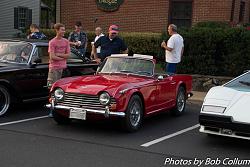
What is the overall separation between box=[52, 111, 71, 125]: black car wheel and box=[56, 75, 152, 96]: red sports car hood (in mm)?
526

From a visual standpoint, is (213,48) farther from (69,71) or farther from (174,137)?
(174,137)

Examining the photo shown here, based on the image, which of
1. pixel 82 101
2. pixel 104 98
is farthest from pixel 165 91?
pixel 82 101

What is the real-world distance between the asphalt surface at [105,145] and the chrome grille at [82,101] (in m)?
0.45

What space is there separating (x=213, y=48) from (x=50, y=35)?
6.76 metres

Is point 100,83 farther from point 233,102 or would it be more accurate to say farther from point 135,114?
point 233,102

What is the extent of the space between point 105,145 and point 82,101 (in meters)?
0.97

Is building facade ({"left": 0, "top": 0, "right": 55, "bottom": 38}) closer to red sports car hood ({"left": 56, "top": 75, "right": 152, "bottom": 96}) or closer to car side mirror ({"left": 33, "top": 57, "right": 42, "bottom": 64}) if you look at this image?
car side mirror ({"left": 33, "top": 57, "right": 42, "bottom": 64})

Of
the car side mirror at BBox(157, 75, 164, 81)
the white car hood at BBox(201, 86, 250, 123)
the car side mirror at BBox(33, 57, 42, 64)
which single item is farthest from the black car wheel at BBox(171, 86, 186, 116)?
the car side mirror at BBox(33, 57, 42, 64)

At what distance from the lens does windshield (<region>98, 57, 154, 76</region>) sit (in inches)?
321

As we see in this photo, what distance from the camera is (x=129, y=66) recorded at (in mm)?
8234

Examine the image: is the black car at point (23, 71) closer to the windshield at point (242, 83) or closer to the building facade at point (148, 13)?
the windshield at point (242, 83)

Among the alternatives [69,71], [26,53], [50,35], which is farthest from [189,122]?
[50,35]

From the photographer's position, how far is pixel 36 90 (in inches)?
351

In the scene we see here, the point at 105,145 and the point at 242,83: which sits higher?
the point at 242,83
